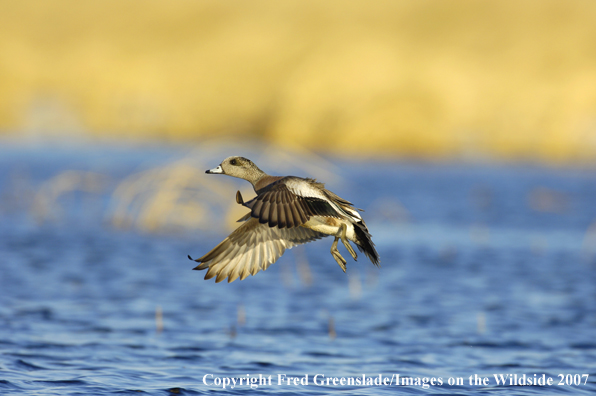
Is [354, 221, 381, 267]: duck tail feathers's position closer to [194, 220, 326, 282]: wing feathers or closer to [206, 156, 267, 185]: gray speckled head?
[194, 220, 326, 282]: wing feathers

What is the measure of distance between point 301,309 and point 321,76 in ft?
191

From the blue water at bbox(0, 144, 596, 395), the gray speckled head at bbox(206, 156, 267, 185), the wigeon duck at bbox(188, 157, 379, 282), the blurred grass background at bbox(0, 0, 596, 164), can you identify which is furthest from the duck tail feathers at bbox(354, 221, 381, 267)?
the blurred grass background at bbox(0, 0, 596, 164)

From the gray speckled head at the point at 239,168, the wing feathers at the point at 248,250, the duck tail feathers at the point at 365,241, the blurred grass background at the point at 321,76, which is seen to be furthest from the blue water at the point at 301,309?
the blurred grass background at the point at 321,76

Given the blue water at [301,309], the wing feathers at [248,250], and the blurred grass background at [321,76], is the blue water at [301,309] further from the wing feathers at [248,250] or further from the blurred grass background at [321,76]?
the blurred grass background at [321,76]

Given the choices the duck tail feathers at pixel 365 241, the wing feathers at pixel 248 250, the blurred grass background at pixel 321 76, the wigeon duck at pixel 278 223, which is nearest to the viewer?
the wigeon duck at pixel 278 223

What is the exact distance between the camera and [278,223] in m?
6.40

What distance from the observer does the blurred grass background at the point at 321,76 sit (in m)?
62.5

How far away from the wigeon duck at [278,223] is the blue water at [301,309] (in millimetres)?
2637

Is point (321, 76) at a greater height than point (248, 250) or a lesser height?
greater

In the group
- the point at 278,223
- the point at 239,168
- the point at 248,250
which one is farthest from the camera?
the point at 248,250

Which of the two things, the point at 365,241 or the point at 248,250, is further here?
the point at 248,250

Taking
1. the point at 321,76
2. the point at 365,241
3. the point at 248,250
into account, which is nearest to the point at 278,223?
the point at 365,241

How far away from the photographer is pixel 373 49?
7694 centimetres

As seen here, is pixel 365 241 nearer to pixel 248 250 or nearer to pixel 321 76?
pixel 248 250
